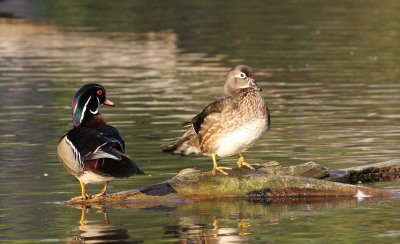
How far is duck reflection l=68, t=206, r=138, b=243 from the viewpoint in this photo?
10.8 meters

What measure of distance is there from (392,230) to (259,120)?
7.63 feet

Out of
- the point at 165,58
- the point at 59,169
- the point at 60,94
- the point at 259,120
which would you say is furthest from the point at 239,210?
the point at 165,58

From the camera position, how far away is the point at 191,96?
842 inches

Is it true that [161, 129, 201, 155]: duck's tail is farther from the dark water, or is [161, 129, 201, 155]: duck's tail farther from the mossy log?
the mossy log

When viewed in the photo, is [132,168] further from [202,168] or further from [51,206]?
[202,168]

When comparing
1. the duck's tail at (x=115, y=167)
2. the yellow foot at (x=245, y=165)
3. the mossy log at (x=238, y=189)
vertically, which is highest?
the yellow foot at (x=245, y=165)

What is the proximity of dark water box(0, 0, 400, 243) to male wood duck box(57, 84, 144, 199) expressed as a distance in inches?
16.9

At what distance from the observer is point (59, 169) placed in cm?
1466

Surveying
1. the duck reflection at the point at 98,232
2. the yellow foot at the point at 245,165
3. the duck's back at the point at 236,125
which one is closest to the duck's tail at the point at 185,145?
the duck's back at the point at 236,125

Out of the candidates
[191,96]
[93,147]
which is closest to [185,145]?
[93,147]

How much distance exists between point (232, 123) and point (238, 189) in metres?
0.70

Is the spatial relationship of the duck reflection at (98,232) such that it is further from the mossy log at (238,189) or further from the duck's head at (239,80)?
the duck's head at (239,80)

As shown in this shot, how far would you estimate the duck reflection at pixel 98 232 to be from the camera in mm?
10805

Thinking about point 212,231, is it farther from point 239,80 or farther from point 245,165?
point 239,80
